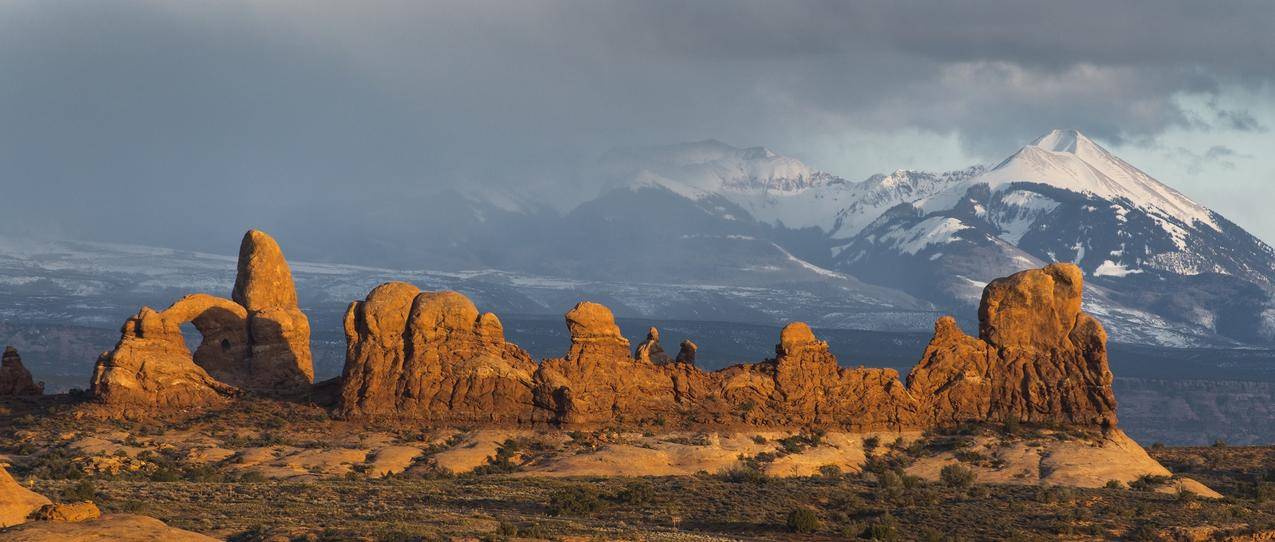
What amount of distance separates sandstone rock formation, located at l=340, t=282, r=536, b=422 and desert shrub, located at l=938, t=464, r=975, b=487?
18857 mm

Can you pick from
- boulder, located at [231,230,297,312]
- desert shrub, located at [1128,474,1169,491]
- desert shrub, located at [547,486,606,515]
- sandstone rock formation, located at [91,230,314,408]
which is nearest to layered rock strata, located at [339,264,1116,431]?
desert shrub, located at [1128,474,1169,491]

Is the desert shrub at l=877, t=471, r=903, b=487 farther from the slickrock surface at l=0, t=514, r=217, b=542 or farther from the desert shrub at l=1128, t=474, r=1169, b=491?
the slickrock surface at l=0, t=514, r=217, b=542

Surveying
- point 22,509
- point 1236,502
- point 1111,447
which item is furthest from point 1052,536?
point 22,509

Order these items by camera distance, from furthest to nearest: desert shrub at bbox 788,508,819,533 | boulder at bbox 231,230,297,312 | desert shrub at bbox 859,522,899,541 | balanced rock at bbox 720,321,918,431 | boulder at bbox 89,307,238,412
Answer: boulder at bbox 231,230,297,312, boulder at bbox 89,307,238,412, balanced rock at bbox 720,321,918,431, desert shrub at bbox 788,508,819,533, desert shrub at bbox 859,522,899,541

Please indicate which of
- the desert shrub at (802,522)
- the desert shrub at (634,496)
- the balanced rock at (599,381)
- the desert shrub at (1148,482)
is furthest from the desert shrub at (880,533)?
the balanced rock at (599,381)

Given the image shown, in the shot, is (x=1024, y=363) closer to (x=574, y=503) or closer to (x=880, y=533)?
(x=880, y=533)

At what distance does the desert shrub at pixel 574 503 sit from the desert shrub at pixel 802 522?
6.72m

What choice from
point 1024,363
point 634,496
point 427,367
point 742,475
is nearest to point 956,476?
point 742,475

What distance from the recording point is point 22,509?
156 feet

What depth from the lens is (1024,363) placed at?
290ft

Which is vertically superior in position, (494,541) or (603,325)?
(603,325)

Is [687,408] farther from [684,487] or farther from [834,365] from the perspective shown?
[684,487]

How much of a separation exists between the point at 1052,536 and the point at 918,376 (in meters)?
29.6

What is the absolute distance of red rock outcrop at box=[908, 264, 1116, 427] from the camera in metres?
87.1
